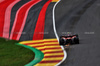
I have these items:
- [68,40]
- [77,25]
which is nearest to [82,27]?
[77,25]

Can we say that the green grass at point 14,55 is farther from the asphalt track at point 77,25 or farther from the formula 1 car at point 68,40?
the formula 1 car at point 68,40

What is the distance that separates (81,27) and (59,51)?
27.3 feet

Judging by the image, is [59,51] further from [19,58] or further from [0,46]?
[0,46]

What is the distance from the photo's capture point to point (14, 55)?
16.1m

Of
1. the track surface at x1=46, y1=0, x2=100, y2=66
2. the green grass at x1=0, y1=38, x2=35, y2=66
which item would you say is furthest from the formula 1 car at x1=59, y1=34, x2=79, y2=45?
the green grass at x1=0, y1=38, x2=35, y2=66

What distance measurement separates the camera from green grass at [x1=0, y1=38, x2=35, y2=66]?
46.6ft

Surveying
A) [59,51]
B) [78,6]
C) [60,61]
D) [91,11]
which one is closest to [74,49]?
[59,51]

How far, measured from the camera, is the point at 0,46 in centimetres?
1939

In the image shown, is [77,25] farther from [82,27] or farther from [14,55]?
[14,55]

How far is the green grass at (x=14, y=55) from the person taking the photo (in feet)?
46.6

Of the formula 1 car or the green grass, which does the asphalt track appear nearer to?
the formula 1 car

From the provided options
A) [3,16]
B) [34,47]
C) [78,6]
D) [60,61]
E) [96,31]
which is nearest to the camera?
[60,61]

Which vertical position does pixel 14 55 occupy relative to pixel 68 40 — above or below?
below

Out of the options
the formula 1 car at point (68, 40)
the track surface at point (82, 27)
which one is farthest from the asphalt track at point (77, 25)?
the formula 1 car at point (68, 40)
